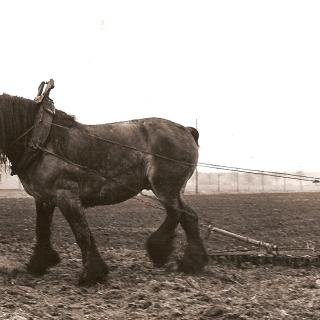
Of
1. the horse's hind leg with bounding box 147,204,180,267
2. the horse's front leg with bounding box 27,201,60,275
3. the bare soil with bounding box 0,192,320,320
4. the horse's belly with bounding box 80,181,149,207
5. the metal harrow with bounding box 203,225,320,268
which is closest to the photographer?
the bare soil with bounding box 0,192,320,320

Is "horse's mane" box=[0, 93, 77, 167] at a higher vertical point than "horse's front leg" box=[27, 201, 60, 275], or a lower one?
higher

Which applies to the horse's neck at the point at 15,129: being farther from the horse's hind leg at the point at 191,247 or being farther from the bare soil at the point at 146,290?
A: the horse's hind leg at the point at 191,247

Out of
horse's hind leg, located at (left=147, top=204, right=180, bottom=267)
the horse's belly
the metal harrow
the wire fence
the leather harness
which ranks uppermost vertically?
the wire fence

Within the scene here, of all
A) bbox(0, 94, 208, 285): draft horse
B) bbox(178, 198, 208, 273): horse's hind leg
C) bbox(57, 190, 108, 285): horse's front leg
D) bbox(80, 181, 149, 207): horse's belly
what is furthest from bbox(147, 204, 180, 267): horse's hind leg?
bbox(57, 190, 108, 285): horse's front leg

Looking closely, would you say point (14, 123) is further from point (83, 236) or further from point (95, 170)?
point (83, 236)

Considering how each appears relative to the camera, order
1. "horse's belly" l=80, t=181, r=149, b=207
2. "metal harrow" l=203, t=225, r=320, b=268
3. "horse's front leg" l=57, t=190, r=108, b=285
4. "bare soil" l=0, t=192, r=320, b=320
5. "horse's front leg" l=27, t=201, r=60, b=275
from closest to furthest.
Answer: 1. "bare soil" l=0, t=192, r=320, b=320
2. "horse's front leg" l=57, t=190, r=108, b=285
3. "horse's belly" l=80, t=181, r=149, b=207
4. "horse's front leg" l=27, t=201, r=60, b=275
5. "metal harrow" l=203, t=225, r=320, b=268

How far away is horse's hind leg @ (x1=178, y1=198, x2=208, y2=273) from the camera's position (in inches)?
271

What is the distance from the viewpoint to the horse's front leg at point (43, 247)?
664 cm

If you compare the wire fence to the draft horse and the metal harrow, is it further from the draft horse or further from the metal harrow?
the draft horse

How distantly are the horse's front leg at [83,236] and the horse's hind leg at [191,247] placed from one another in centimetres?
123

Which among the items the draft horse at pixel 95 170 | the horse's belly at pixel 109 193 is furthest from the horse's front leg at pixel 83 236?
the horse's belly at pixel 109 193

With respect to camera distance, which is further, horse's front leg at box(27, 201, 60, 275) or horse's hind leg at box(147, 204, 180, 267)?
horse's hind leg at box(147, 204, 180, 267)

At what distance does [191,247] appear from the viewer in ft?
23.0

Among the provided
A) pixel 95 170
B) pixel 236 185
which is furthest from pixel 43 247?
pixel 236 185
